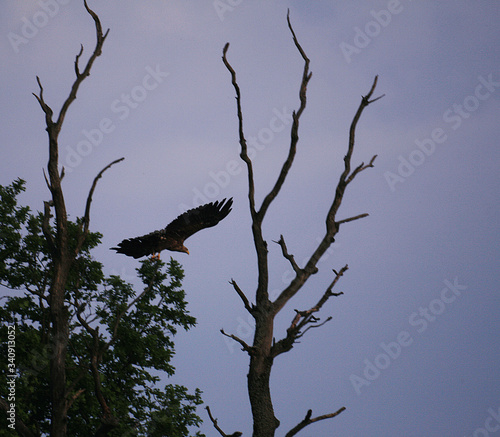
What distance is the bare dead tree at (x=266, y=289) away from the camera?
5.54m

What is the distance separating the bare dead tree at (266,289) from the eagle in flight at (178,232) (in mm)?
5790

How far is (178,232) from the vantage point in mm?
A: 12805

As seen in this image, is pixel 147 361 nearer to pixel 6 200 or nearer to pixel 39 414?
A: pixel 39 414

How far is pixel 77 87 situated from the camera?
9.02 m

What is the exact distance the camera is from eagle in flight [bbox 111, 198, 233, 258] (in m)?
12.1

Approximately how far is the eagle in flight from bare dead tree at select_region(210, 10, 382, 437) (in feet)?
19.0

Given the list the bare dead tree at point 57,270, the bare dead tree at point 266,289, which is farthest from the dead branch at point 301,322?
the bare dead tree at point 57,270

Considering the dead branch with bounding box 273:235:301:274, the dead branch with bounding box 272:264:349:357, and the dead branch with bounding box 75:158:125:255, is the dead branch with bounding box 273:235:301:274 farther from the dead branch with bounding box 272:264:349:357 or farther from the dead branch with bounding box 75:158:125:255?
the dead branch with bounding box 75:158:125:255

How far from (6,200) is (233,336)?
15.2 m

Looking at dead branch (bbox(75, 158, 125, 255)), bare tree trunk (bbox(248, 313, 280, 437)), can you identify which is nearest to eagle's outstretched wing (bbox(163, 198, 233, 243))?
dead branch (bbox(75, 158, 125, 255))

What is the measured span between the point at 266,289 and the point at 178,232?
23.6ft

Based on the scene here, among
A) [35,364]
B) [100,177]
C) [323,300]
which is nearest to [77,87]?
[100,177]

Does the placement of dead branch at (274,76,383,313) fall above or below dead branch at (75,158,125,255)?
below

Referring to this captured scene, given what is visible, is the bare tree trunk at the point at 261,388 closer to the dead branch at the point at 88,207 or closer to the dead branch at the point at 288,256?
the dead branch at the point at 288,256
